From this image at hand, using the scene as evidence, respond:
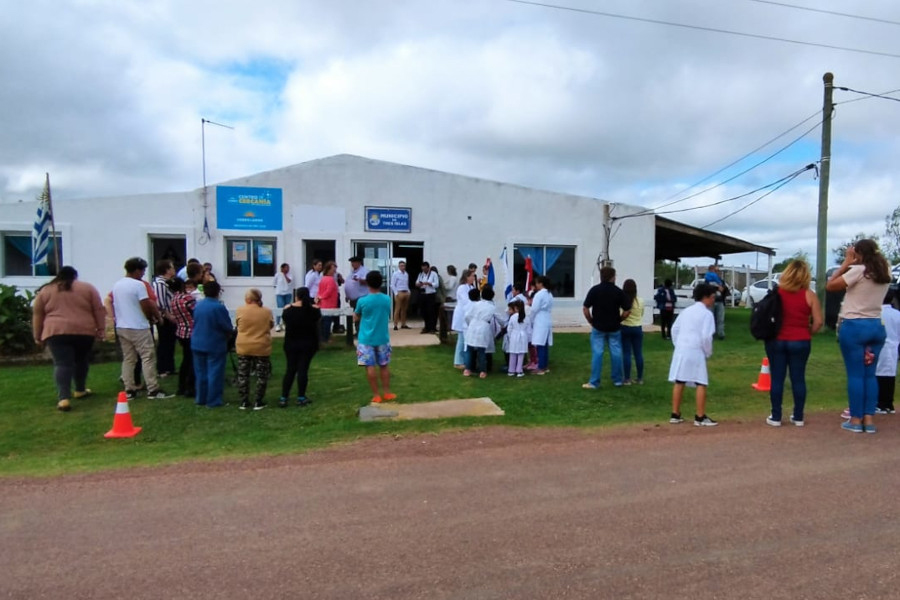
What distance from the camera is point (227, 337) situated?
7.75 meters

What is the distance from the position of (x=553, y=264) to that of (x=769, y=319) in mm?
10663

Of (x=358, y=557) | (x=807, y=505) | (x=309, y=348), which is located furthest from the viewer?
(x=309, y=348)

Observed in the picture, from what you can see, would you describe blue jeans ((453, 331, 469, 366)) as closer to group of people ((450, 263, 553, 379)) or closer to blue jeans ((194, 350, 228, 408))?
group of people ((450, 263, 553, 379))

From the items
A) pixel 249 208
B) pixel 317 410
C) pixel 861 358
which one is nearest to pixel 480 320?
pixel 317 410

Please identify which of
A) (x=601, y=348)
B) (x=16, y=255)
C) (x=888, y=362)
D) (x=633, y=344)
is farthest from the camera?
(x=16, y=255)

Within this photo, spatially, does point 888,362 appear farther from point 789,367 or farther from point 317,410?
point 317,410

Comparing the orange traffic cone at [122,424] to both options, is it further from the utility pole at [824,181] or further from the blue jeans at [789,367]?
the utility pole at [824,181]

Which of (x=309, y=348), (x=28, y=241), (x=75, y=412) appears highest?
(x=28, y=241)

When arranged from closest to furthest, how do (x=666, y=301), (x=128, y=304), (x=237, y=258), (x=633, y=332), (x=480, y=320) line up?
(x=128, y=304) → (x=633, y=332) → (x=480, y=320) → (x=666, y=301) → (x=237, y=258)

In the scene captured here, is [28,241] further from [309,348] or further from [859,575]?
[859,575]

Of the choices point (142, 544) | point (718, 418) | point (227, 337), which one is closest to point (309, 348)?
point (227, 337)

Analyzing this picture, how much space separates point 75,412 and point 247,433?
2770mm

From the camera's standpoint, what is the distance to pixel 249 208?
14695 mm

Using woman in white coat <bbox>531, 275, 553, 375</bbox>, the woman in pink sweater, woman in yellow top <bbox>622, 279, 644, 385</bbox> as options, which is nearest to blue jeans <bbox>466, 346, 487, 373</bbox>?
woman in white coat <bbox>531, 275, 553, 375</bbox>
